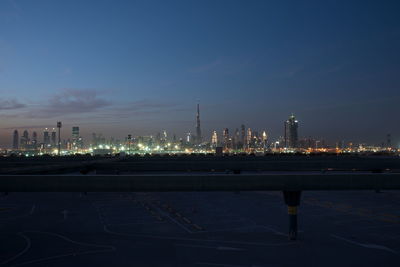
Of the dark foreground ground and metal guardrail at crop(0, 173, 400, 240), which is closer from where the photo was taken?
metal guardrail at crop(0, 173, 400, 240)

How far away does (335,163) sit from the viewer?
52.7m

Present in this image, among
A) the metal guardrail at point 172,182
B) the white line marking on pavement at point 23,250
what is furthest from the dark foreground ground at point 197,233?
the metal guardrail at point 172,182

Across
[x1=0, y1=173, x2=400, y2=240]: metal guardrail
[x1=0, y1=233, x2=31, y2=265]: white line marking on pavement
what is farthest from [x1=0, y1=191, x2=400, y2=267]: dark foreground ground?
[x1=0, y1=173, x2=400, y2=240]: metal guardrail

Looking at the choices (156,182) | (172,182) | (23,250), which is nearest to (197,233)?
(172,182)

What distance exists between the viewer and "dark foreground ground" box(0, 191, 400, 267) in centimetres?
1698

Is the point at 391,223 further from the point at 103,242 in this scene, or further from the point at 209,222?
the point at 103,242

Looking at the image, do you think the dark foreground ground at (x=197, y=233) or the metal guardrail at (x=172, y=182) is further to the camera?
the dark foreground ground at (x=197, y=233)

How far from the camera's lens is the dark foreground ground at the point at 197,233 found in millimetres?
16984

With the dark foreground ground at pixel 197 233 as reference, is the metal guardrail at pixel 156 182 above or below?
above

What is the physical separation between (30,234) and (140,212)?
9.85m

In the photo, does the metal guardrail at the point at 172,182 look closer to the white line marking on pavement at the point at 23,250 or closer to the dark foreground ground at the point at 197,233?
the dark foreground ground at the point at 197,233

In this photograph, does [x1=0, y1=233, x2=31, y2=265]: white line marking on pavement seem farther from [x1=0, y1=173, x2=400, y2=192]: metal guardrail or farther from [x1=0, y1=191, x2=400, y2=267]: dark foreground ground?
[x1=0, y1=173, x2=400, y2=192]: metal guardrail

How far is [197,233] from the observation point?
22484 millimetres

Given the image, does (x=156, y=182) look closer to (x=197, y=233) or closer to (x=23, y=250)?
(x=197, y=233)
